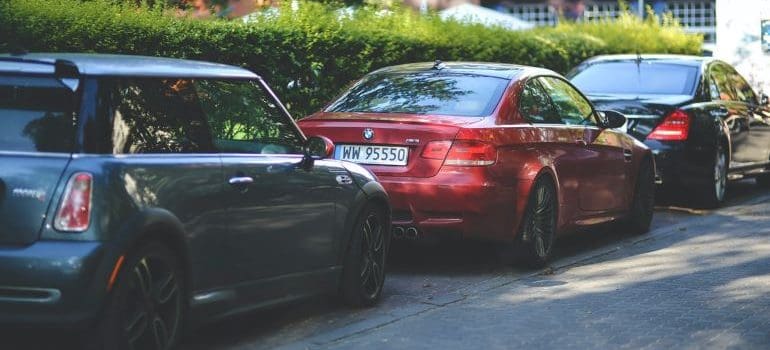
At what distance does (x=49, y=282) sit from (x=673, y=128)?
932 centimetres

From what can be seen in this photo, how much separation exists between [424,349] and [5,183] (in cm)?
226

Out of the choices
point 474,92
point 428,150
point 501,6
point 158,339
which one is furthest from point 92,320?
point 501,6

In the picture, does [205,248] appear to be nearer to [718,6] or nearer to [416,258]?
[416,258]

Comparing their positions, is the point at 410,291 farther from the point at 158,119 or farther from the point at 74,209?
the point at 74,209

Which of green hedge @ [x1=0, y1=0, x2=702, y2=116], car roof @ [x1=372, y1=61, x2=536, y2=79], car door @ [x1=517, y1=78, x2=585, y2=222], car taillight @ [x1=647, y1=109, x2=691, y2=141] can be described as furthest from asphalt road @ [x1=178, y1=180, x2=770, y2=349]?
green hedge @ [x1=0, y1=0, x2=702, y2=116]

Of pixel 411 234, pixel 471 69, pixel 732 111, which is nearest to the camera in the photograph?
pixel 411 234

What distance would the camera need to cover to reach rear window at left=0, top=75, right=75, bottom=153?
6.07m

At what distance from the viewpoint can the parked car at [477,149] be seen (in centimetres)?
946

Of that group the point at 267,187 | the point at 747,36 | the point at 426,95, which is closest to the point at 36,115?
the point at 267,187

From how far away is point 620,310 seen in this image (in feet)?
27.5

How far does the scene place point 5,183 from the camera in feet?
19.4

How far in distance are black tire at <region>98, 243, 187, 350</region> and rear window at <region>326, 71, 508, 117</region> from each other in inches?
151

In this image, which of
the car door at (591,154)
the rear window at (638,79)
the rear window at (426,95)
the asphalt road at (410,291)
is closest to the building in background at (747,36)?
the rear window at (638,79)

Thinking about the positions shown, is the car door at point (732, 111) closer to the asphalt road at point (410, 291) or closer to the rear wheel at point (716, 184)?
the rear wheel at point (716, 184)
